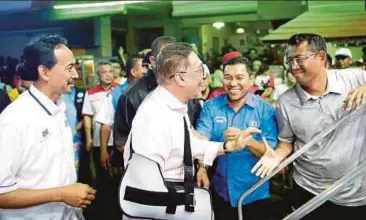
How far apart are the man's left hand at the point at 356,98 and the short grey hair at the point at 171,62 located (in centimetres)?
89

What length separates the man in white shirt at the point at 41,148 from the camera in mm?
1964

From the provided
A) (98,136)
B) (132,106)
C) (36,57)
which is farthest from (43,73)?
(98,136)

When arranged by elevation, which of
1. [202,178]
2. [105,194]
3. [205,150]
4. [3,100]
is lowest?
[105,194]

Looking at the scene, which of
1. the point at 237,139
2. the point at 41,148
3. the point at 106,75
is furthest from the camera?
the point at 106,75

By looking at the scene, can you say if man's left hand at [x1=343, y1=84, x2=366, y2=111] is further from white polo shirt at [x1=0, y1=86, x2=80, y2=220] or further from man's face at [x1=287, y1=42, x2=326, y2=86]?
white polo shirt at [x1=0, y1=86, x2=80, y2=220]

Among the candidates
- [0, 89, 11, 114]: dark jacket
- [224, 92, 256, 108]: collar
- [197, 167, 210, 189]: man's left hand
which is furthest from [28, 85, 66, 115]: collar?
[0, 89, 11, 114]: dark jacket

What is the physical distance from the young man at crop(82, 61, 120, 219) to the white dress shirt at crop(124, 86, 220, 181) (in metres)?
2.75

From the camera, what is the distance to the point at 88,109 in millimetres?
5258

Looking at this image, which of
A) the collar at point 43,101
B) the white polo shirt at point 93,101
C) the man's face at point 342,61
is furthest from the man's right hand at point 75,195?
the man's face at point 342,61

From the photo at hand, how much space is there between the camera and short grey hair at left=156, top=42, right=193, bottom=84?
211 centimetres

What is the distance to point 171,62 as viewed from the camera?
2.11 metres

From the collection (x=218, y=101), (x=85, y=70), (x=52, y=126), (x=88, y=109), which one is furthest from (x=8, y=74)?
(x=52, y=126)

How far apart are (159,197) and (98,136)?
10.3 feet

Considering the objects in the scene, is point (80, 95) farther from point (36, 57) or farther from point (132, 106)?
point (36, 57)
